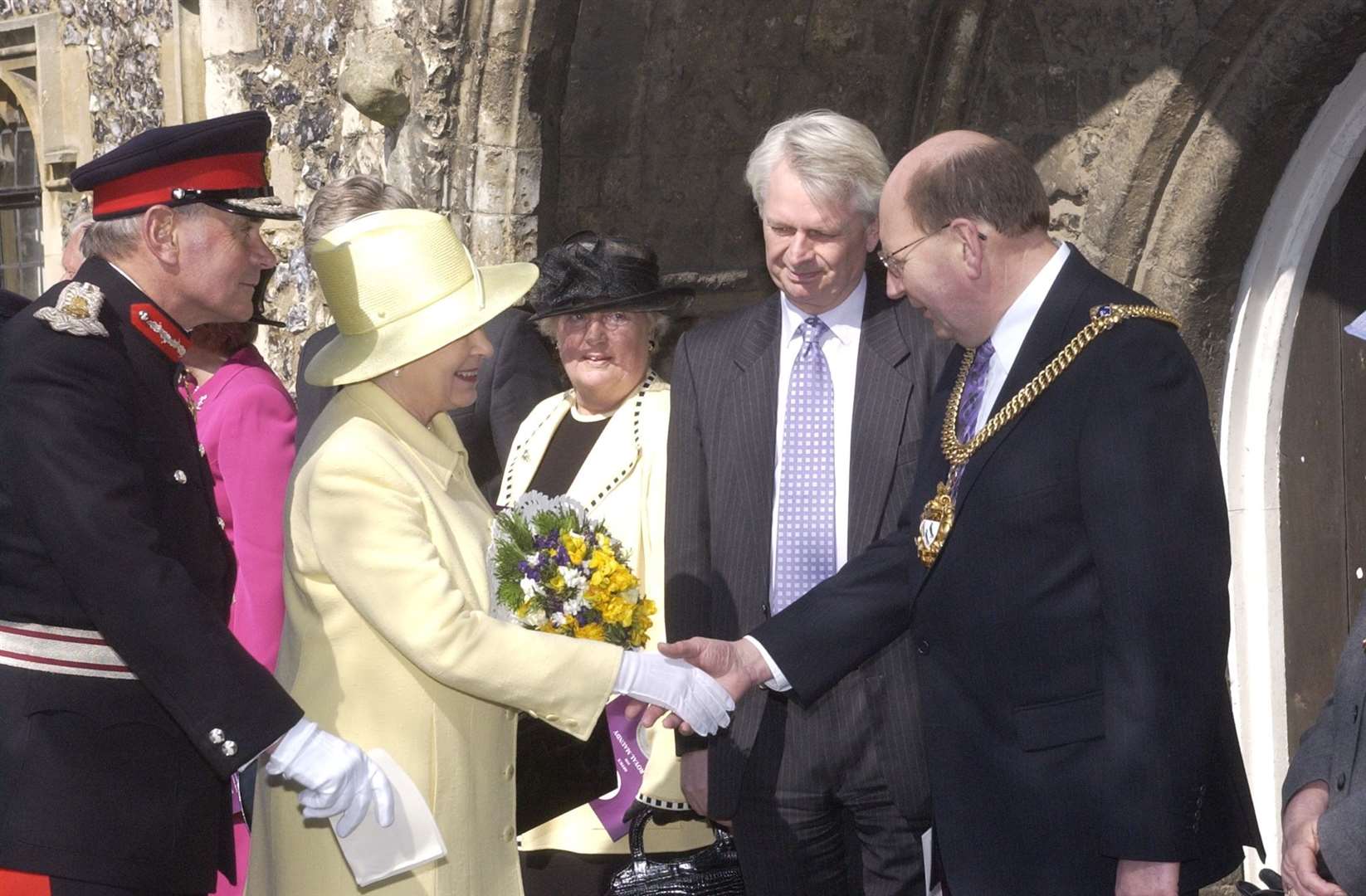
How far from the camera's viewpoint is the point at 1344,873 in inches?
98.5

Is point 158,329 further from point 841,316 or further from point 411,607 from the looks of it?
point 841,316

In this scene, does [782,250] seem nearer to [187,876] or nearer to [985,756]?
[985,756]

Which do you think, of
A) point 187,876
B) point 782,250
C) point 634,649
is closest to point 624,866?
point 634,649

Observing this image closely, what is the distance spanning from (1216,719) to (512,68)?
9.99 ft

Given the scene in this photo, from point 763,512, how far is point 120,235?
1.32 m

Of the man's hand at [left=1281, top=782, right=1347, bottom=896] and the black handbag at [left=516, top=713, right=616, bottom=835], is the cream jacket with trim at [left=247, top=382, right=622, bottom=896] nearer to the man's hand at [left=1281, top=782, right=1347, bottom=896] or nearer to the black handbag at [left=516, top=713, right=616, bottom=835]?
the black handbag at [left=516, top=713, right=616, bottom=835]

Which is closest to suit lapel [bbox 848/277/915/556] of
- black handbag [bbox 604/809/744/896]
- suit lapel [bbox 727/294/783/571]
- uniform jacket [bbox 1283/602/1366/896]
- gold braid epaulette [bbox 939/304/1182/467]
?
suit lapel [bbox 727/294/783/571]

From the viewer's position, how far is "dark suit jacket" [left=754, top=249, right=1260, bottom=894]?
249cm

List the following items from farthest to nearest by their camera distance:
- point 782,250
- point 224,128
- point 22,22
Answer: point 22,22 < point 782,250 < point 224,128

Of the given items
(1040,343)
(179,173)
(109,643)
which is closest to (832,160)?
(1040,343)

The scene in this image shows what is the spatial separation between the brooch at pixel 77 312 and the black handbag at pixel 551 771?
3.41 feet

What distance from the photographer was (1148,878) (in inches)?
98.2

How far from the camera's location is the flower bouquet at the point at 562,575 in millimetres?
2939

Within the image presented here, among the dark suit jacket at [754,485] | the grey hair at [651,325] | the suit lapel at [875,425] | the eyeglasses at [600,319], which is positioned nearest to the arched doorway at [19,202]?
the grey hair at [651,325]
